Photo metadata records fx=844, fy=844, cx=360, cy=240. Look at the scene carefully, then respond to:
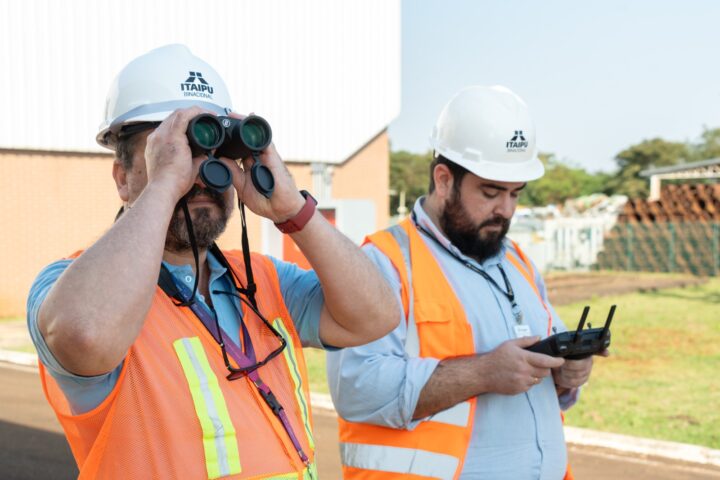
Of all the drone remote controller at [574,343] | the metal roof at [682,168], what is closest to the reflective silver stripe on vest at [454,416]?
the drone remote controller at [574,343]

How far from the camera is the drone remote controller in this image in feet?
9.43

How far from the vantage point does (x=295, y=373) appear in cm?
220

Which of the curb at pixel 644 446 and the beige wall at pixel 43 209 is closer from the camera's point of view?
the curb at pixel 644 446

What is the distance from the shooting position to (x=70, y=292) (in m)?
1.65

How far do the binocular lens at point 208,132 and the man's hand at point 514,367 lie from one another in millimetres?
1351

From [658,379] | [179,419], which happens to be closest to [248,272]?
[179,419]

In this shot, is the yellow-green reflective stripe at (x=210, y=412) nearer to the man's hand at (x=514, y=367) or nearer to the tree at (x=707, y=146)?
the man's hand at (x=514, y=367)

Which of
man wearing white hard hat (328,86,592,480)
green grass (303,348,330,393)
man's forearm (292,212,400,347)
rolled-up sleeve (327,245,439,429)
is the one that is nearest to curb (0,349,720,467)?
green grass (303,348,330,393)

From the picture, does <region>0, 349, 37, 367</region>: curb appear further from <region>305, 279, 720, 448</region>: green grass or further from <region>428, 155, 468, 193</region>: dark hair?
<region>428, 155, 468, 193</region>: dark hair

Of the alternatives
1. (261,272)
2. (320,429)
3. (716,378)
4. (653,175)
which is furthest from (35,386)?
(653,175)

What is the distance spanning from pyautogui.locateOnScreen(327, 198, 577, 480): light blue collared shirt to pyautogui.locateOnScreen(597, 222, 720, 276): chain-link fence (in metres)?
25.6

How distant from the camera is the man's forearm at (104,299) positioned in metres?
1.65

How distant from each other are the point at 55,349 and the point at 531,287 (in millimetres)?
A: 2100

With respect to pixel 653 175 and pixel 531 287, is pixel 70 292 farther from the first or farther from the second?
pixel 653 175
